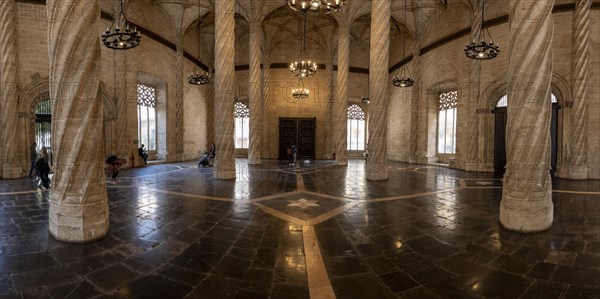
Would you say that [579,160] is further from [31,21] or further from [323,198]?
[31,21]

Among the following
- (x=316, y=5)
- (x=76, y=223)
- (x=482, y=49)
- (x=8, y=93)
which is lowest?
(x=76, y=223)

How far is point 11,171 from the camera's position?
10188 mm

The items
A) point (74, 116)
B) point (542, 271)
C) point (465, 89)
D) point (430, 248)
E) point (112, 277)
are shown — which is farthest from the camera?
point (465, 89)

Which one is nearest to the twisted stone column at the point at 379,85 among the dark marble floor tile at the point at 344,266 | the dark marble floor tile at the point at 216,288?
the dark marble floor tile at the point at 344,266

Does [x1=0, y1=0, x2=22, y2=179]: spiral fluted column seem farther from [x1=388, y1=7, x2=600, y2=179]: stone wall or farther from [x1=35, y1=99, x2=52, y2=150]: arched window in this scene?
[x1=388, y1=7, x2=600, y2=179]: stone wall

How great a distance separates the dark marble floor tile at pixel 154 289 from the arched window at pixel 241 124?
20973 mm

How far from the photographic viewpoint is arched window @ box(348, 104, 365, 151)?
24.3m

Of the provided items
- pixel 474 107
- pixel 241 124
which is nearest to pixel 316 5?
pixel 474 107

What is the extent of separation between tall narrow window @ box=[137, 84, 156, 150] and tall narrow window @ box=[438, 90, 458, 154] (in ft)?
61.8

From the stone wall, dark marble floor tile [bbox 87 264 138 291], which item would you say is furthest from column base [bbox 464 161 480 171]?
dark marble floor tile [bbox 87 264 138 291]

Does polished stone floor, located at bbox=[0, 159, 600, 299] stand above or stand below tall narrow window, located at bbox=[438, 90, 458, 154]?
below

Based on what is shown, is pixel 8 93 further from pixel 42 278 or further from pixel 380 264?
pixel 380 264

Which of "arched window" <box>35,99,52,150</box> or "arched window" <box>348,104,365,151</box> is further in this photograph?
"arched window" <box>348,104,365,151</box>

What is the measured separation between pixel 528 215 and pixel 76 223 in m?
6.94
